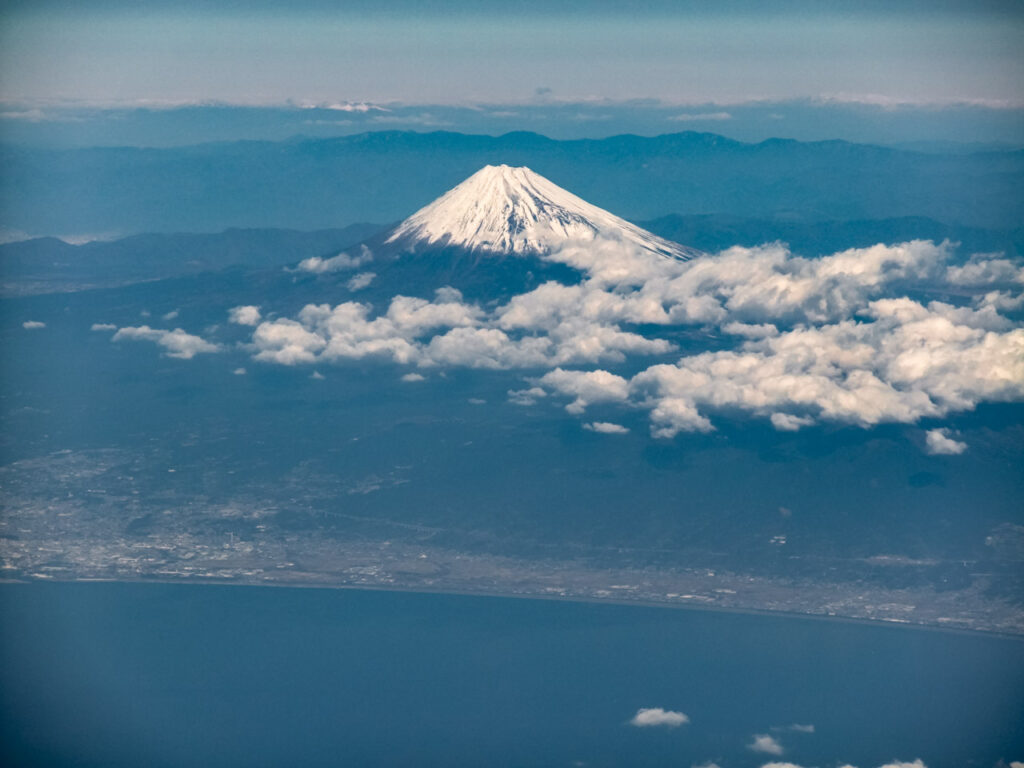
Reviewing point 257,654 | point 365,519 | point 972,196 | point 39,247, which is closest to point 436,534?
point 365,519

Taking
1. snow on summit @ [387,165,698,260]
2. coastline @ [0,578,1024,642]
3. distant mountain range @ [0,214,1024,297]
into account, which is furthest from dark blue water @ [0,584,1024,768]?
distant mountain range @ [0,214,1024,297]

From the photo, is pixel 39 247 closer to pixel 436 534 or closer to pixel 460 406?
pixel 460 406

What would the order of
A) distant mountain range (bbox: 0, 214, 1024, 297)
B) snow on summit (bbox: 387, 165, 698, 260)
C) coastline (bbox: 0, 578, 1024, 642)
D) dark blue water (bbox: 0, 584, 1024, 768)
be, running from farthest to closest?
1. distant mountain range (bbox: 0, 214, 1024, 297)
2. snow on summit (bbox: 387, 165, 698, 260)
3. coastline (bbox: 0, 578, 1024, 642)
4. dark blue water (bbox: 0, 584, 1024, 768)

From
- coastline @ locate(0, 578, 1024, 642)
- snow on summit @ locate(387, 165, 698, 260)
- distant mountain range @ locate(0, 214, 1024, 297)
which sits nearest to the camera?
coastline @ locate(0, 578, 1024, 642)

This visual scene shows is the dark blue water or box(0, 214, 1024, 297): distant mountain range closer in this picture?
the dark blue water

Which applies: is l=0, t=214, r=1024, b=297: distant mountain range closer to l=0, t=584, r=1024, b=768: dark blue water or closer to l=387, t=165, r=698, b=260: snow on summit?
l=387, t=165, r=698, b=260: snow on summit

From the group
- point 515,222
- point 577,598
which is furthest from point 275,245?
point 577,598
